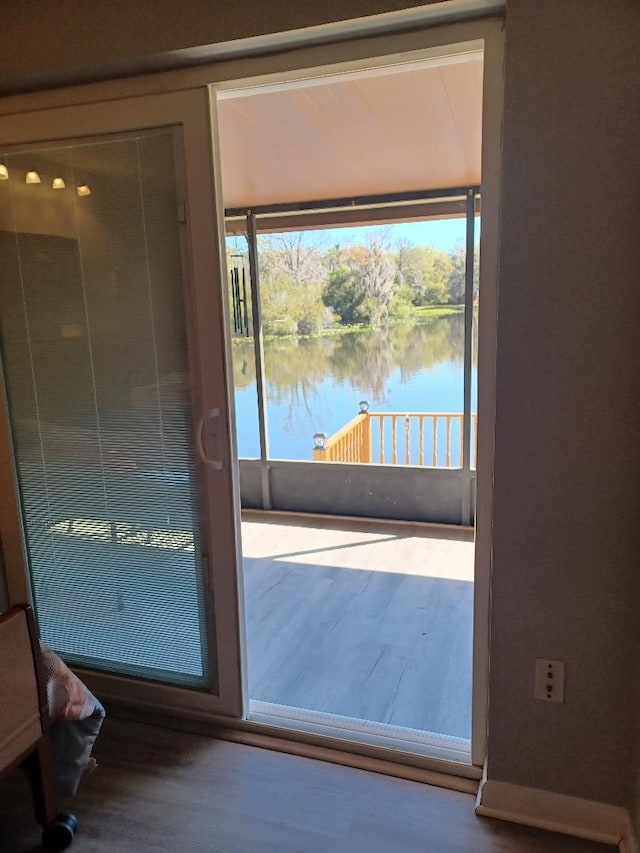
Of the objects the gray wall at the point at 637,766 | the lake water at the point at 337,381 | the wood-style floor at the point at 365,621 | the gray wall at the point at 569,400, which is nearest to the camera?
the gray wall at the point at 569,400

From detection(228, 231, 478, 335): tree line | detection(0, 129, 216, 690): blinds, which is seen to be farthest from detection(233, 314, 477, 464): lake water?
detection(0, 129, 216, 690): blinds

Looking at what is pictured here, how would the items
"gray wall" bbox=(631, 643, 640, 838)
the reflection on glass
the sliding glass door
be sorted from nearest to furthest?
1. "gray wall" bbox=(631, 643, 640, 838)
2. the sliding glass door
3. the reflection on glass

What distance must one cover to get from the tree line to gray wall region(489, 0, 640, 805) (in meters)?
2.75

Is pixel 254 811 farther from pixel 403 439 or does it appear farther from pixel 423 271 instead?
pixel 423 271

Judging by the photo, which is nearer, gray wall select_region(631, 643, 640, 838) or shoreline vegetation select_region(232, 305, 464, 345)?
gray wall select_region(631, 643, 640, 838)

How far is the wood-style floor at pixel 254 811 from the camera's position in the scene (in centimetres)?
160

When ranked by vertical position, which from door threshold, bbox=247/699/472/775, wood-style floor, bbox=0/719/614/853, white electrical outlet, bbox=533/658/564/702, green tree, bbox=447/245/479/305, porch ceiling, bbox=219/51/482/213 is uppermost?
porch ceiling, bbox=219/51/482/213

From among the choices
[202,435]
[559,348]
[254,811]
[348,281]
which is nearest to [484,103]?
[559,348]

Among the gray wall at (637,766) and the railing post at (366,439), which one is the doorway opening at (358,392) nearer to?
the railing post at (366,439)

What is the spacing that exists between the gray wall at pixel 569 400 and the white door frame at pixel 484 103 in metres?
0.09

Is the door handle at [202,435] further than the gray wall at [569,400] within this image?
Yes

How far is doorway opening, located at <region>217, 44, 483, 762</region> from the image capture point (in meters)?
2.34

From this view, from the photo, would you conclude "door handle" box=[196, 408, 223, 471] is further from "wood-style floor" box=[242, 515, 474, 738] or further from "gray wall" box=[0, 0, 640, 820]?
"wood-style floor" box=[242, 515, 474, 738]

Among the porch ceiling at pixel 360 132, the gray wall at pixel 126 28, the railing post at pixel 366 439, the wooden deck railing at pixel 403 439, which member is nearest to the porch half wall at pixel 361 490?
the wooden deck railing at pixel 403 439
